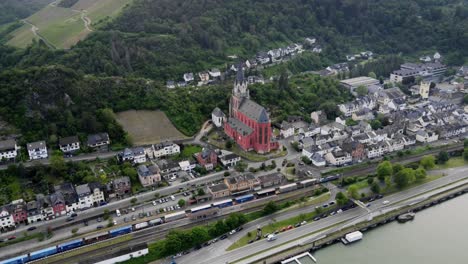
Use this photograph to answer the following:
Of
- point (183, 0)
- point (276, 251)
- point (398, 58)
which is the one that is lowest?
point (276, 251)

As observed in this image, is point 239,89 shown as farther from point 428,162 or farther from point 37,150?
point 37,150

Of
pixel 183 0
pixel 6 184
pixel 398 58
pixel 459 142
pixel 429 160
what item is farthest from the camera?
pixel 183 0

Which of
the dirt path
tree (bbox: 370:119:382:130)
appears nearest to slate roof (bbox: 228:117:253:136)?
tree (bbox: 370:119:382:130)

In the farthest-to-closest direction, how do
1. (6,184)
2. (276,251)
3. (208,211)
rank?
(6,184), (208,211), (276,251)

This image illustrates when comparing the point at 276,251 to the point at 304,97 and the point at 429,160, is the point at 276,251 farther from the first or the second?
the point at 304,97

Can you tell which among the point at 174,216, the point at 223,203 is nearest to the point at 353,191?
the point at 223,203

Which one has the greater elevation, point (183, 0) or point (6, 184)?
point (183, 0)

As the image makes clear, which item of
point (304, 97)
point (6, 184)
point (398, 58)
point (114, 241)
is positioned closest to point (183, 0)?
point (304, 97)

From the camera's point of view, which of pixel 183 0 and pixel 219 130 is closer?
pixel 219 130
